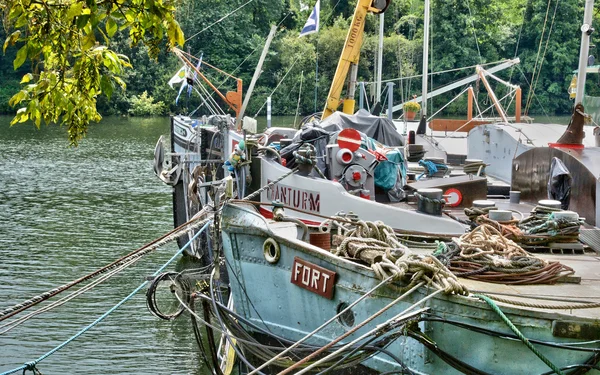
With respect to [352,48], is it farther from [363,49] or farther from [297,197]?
[363,49]

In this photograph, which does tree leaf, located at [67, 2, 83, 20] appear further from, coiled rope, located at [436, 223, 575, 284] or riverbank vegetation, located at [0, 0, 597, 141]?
riverbank vegetation, located at [0, 0, 597, 141]

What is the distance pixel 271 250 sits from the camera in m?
9.82

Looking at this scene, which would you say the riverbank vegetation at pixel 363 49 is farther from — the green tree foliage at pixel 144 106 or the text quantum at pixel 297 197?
the text quantum at pixel 297 197

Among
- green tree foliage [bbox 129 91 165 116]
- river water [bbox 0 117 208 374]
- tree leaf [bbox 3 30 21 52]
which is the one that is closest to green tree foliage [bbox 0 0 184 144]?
tree leaf [bbox 3 30 21 52]

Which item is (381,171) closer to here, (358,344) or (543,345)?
(358,344)

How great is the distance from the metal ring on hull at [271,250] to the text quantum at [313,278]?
1.14 ft

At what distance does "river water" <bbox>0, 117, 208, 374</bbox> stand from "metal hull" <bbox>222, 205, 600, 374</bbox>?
399 cm

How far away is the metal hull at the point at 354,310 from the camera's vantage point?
24.7 ft

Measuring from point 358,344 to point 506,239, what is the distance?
2.16 meters

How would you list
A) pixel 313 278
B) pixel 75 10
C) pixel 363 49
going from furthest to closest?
pixel 363 49
pixel 313 278
pixel 75 10

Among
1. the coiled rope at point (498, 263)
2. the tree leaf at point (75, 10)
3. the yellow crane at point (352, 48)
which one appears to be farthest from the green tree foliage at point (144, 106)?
the tree leaf at point (75, 10)

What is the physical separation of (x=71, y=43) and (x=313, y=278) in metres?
3.87

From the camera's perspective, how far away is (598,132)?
16.0 meters

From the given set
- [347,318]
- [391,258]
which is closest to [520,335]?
[391,258]
